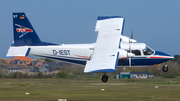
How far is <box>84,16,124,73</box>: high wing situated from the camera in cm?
2958

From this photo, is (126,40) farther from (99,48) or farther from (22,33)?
(22,33)

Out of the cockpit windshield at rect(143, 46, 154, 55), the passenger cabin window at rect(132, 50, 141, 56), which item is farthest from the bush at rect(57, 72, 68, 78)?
the cockpit windshield at rect(143, 46, 154, 55)

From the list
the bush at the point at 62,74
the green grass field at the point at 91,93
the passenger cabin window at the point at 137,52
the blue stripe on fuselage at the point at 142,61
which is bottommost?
the green grass field at the point at 91,93

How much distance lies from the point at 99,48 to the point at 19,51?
36.0ft

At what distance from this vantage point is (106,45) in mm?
35062

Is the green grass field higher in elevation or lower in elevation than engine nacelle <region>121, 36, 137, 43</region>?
lower

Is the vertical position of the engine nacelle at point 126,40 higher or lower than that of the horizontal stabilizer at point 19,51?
higher

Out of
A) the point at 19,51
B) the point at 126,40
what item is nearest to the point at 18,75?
the point at 19,51

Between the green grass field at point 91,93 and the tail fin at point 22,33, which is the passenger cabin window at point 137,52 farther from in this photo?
the tail fin at point 22,33

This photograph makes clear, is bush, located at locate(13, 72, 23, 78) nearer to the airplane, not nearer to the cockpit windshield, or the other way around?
the airplane

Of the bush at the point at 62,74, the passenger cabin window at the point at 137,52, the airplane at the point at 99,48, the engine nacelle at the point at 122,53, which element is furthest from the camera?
the bush at the point at 62,74

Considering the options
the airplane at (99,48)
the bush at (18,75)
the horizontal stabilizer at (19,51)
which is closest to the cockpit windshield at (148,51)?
the airplane at (99,48)

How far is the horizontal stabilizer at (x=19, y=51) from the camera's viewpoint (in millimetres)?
38812

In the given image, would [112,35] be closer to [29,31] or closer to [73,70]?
[29,31]
